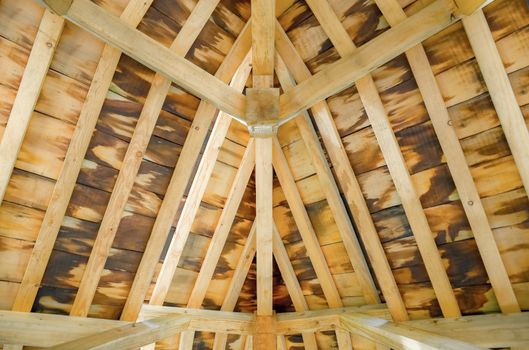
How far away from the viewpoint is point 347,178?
262 cm

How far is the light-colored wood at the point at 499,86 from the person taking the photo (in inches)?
78.4

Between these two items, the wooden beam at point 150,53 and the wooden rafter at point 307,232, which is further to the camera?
the wooden rafter at point 307,232

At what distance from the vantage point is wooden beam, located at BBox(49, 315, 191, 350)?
211 cm

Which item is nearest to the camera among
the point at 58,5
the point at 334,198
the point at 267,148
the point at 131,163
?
the point at 58,5

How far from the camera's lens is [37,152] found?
2193 millimetres

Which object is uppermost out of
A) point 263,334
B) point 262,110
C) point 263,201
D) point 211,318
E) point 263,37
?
point 263,37

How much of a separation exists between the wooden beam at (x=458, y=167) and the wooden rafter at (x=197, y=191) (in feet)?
4.28

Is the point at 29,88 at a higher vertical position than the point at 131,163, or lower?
higher

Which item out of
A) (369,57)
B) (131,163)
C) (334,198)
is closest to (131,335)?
(131,163)

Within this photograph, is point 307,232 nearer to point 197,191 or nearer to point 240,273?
point 240,273

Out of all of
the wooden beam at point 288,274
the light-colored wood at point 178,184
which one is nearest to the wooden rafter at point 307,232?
the wooden beam at point 288,274

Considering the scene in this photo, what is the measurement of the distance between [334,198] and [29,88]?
220cm

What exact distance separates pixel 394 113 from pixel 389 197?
23.8 inches

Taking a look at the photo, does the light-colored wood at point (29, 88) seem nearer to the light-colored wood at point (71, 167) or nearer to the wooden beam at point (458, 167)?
the light-colored wood at point (71, 167)
